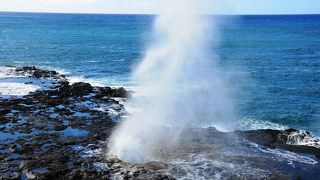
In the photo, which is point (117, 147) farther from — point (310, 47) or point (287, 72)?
point (310, 47)

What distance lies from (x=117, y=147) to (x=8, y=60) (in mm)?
68470

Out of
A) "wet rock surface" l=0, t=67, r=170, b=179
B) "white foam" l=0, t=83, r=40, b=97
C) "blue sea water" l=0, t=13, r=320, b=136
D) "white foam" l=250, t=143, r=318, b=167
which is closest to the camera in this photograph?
"wet rock surface" l=0, t=67, r=170, b=179

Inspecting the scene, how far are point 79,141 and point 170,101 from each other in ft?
57.2

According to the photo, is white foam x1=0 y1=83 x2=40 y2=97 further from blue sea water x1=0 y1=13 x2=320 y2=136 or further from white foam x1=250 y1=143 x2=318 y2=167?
white foam x1=250 y1=143 x2=318 y2=167

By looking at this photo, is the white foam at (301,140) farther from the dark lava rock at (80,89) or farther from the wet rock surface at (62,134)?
the dark lava rock at (80,89)

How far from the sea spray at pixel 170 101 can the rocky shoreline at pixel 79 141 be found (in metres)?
1.76

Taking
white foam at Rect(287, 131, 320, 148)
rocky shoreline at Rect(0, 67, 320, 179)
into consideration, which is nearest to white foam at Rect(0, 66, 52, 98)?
rocky shoreline at Rect(0, 67, 320, 179)

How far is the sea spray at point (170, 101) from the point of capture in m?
38.1

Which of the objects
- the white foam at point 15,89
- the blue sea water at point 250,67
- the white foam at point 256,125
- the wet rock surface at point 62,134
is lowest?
the wet rock surface at point 62,134

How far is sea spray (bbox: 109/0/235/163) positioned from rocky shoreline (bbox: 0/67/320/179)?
1758 mm

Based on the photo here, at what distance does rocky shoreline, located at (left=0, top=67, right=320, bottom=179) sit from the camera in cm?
3209

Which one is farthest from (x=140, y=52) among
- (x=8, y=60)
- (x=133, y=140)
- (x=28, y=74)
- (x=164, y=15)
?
(x=133, y=140)

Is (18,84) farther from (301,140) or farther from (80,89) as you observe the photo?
(301,140)

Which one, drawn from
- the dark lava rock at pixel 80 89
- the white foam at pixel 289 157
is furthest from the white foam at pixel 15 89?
the white foam at pixel 289 157
